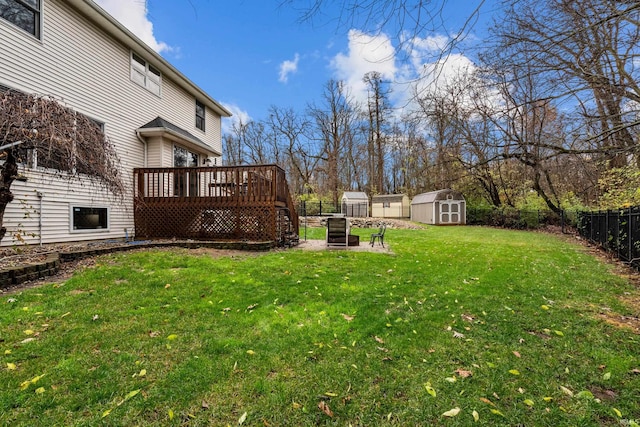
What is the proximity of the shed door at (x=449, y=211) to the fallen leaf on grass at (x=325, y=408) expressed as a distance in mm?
21721

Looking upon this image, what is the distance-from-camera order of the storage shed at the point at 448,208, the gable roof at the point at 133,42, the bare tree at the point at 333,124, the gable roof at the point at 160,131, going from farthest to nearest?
1. the bare tree at the point at 333,124
2. the storage shed at the point at 448,208
3. the gable roof at the point at 160,131
4. the gable roof at the point at 133,42

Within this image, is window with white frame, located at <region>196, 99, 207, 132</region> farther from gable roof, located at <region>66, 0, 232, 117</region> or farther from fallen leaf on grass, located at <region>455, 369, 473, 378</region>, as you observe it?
fallen leaf on grass, located at <region>455, 369, 473, 378</region>

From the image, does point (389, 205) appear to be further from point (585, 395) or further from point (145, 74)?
point (585, 395)

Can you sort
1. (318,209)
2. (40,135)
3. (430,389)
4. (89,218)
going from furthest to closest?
1. (318,209)
2. (89,218)
3. (40,135)
4. (430,389)

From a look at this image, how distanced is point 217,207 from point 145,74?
5.85m

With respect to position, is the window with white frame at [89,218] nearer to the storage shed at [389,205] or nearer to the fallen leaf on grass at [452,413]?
the fallen leaf on grass at [452,413]

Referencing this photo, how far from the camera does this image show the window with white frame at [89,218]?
812 centimetres

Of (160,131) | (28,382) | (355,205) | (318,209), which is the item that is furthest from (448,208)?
(28,382)

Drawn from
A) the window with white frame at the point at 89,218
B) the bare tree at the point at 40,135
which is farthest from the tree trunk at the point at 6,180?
the window with white frame at the point at 89,218

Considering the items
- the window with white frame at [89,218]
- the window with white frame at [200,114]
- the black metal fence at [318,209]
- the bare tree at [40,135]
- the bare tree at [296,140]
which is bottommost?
the window with white frame at [89,218]

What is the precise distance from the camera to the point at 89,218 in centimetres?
855

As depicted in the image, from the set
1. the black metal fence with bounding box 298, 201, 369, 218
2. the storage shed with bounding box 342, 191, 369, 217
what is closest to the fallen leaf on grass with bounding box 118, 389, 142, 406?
the black metal fence with bounding box 298, 201, 369, 218

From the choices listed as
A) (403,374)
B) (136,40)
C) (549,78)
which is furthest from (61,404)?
(136,40)

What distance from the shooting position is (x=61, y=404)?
1.94 meters
